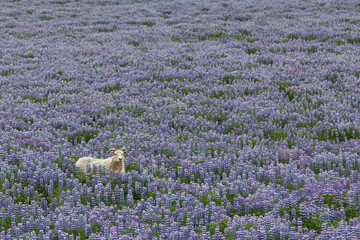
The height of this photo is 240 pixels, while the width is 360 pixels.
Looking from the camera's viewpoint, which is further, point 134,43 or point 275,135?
point 134,43

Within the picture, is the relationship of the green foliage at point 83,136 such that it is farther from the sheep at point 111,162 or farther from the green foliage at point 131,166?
the green foliage at point 131,166

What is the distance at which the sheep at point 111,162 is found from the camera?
6496 mm

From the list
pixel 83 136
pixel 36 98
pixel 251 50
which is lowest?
pixel 83 136

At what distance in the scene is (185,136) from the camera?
27.7ft

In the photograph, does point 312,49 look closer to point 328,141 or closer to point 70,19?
point 328,141

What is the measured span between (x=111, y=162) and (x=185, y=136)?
210 cm

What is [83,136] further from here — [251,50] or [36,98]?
[251,50]

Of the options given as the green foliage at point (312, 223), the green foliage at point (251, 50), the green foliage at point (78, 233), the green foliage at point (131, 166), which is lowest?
the green foliage at point (131, 166)

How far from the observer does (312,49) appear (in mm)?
16922

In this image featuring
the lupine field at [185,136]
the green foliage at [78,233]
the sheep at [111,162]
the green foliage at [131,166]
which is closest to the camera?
the green foliage at [78,233]

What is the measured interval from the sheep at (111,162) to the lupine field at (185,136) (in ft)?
0.58

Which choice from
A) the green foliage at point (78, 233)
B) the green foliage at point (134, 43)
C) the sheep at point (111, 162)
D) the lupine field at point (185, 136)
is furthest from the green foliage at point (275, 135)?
the green foliage at point (134, 43)

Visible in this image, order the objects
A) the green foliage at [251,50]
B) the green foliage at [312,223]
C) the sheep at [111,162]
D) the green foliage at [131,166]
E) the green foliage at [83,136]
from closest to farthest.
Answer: the green foliage at [312,223]
the sheep at [111,162]
the green foliage at [131,166]
the green foliage at [83,136]
the green foliage at [251,50]

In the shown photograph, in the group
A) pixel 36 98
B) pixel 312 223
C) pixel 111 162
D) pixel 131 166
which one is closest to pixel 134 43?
pixel 36 98
